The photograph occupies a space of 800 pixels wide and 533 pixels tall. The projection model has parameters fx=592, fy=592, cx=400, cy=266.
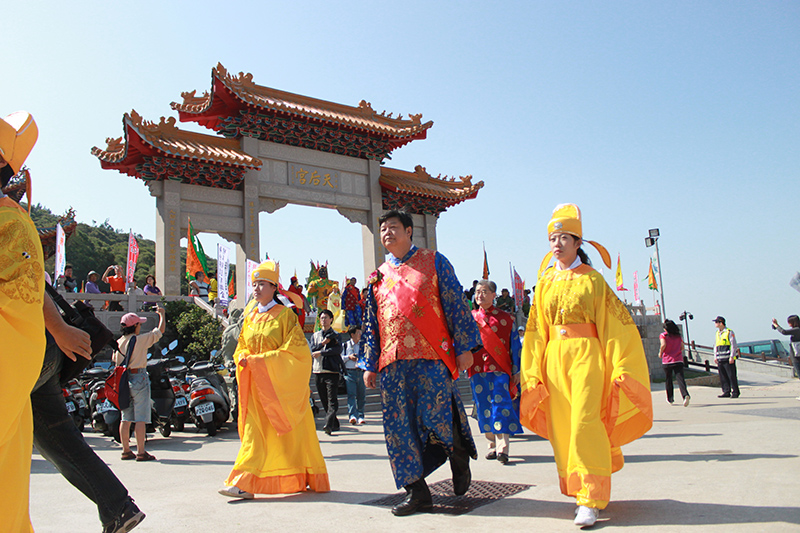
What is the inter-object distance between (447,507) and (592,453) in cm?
84

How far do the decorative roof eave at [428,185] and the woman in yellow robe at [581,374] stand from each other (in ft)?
44.7

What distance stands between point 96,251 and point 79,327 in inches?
1331

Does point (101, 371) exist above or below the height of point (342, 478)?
above

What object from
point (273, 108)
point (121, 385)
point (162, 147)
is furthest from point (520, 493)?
point (273, 108)

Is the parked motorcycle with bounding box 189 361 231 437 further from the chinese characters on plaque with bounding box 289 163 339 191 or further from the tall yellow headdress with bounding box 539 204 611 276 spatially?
the chinese characters on plaque with bounding box 289 163 339 191

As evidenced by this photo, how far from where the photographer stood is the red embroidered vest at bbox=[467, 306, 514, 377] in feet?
17.3

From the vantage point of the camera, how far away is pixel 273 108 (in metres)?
14.6

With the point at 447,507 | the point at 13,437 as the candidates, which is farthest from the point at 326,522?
the point at 13,437

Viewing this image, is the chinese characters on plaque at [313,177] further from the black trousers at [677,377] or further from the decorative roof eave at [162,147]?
the black trousers at [677,377]

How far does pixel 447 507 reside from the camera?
10.4ft

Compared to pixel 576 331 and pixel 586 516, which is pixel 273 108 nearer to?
pixel 576 331

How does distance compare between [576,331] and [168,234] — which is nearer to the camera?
[576,331]

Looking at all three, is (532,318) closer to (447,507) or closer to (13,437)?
(447,507)

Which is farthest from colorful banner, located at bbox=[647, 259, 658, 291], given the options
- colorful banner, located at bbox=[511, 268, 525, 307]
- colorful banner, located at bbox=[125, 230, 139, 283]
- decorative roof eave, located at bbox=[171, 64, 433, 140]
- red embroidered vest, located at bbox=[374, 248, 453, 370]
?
red embroidered vest, located at bbox=[374, 248, 453, 370]
